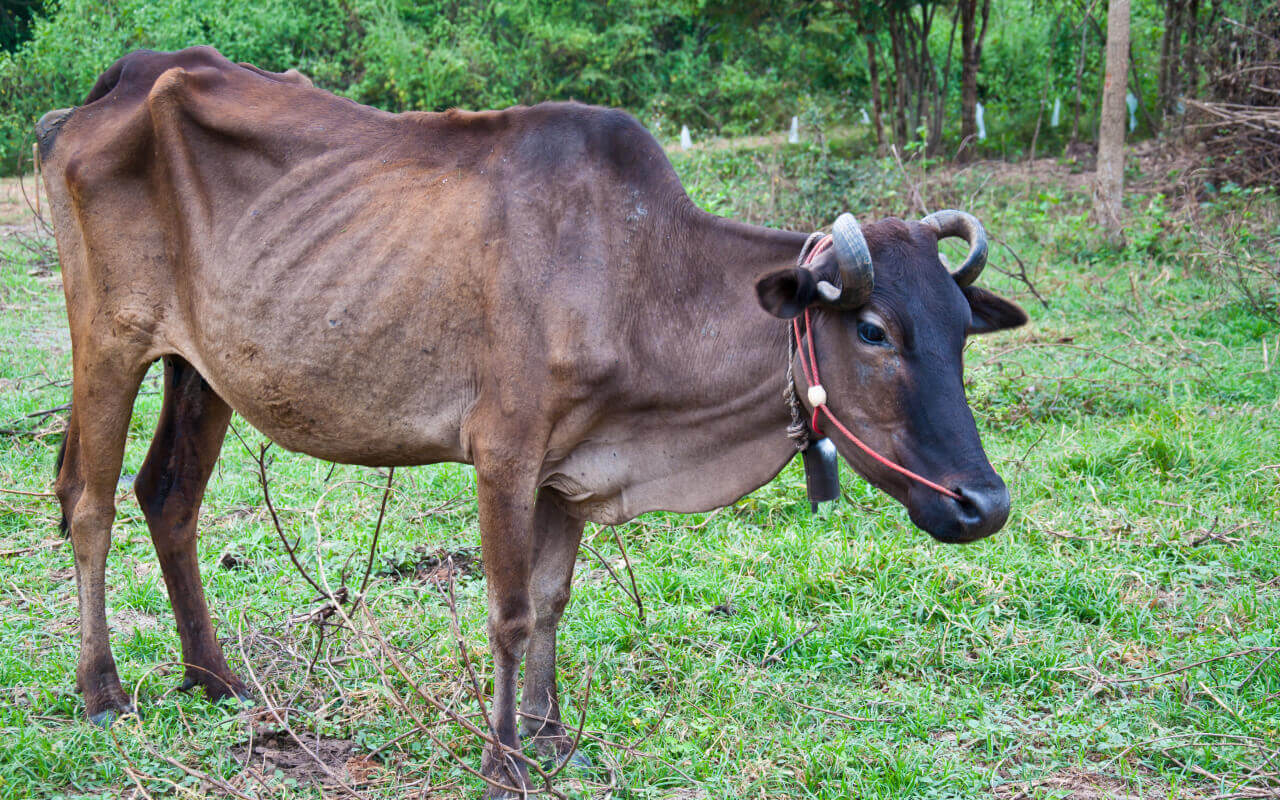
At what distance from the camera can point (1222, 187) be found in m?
11.2

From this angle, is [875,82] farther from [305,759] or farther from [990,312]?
[305,759]

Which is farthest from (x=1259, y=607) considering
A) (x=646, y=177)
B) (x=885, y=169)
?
(x=885, y=169)

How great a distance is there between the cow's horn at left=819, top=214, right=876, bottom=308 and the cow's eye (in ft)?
0.31

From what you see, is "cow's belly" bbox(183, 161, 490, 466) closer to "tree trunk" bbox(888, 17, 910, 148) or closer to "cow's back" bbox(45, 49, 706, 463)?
"cow's back" bbox(45, 49, 706, 463)

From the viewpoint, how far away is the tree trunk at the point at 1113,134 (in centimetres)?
1055

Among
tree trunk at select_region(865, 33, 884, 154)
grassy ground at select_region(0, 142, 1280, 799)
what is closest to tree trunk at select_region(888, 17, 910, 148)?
tree trunk at select_region(865, 33, 884, 154)


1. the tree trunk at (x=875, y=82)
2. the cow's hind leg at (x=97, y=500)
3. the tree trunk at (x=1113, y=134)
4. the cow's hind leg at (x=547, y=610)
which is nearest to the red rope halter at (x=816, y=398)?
the cow's hind leg at (x=547, y=610)

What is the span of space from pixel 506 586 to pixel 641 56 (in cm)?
1718

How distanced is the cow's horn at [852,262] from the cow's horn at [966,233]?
395mm

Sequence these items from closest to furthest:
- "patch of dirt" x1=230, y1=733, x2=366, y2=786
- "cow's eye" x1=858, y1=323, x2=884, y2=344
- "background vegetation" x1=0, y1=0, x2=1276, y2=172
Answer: "cow's eye" x1=858, y1=323, x2=884, y2=344, "patch of dirt" x1=230, y1=733, x2=366, y2=786, "background vegetation" x1=0, y1=0, x2=1276, y2=172

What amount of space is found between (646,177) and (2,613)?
3534 millimetres

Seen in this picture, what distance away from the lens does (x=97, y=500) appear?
4207mm

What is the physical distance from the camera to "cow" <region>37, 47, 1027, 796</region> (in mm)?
3344

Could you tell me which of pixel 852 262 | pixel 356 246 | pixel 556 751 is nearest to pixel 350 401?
pixel 356 246
